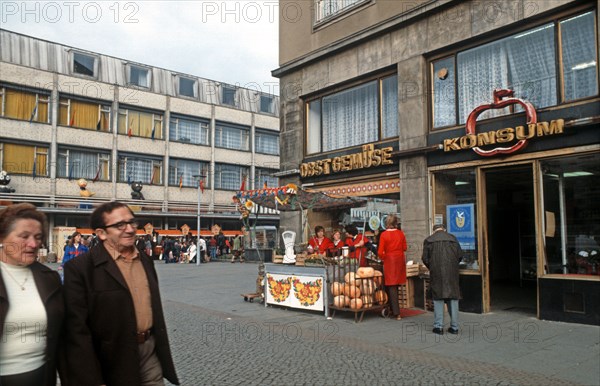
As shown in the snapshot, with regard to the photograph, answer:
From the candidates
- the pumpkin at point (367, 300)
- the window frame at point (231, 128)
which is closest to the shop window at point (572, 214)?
the pumpkin at point (367, 300)

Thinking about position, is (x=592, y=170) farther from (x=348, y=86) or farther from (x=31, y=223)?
(x=31, y=223)

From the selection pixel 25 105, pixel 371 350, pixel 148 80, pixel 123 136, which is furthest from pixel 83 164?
pixel 371 350

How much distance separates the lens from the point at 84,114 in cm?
3722

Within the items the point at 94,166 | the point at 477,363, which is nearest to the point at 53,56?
the point at 94,166

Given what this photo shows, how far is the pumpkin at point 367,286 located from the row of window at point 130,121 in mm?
31021

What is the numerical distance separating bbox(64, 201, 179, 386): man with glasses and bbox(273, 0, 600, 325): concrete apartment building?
26.6 feet

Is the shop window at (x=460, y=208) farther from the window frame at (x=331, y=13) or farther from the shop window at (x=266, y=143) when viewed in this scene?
the shop window at (x=266, y=143)

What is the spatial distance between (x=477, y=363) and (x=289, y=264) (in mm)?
5542

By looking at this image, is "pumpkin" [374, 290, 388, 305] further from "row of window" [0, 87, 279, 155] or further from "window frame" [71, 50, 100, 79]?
"window frame" [71, 50, 100, 79]

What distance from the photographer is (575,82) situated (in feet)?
32.3

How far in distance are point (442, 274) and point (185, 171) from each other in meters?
36.1

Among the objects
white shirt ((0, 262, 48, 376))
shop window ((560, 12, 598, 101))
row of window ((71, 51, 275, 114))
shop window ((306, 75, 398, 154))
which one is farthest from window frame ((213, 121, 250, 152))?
white shirt ((0, 262, 48, 376))

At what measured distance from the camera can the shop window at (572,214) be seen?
379 inches

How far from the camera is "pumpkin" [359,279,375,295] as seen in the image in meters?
10.1
